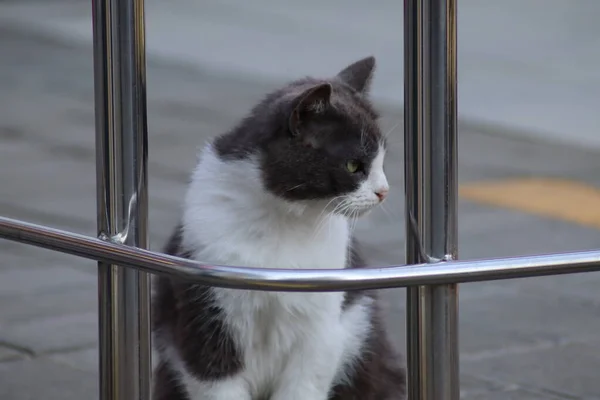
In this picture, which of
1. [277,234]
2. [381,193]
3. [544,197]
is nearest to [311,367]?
[277,234]

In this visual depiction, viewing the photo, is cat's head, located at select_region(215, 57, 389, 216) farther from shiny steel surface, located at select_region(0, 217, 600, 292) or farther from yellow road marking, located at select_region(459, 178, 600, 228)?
yellow road marking, located at select_region(459, 178, 600, 228)

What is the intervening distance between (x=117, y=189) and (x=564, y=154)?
4.10 meters

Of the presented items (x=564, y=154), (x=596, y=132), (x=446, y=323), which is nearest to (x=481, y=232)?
(x=564, y=154)

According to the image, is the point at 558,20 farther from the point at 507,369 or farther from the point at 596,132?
the point at 507,369

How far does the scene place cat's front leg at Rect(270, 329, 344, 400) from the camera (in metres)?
2.49

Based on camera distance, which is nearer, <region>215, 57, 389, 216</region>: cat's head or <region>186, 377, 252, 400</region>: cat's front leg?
<region>215, 57, 389, 216</region>: cat's head

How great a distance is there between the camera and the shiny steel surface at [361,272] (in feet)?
5.45

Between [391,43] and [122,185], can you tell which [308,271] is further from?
[391,43]

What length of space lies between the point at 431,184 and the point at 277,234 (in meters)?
0.75

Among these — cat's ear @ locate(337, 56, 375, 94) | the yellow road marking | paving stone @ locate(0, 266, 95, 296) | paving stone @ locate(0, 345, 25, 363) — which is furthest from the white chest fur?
the yellow road marking

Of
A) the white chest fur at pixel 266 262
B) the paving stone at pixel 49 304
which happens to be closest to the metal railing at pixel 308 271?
the white chest fur at pixel 266 262

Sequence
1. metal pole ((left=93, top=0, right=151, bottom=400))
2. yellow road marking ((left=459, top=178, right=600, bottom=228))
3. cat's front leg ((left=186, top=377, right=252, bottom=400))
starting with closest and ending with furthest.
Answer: metal pole ((left=93, top=0, right=151, bottom=400)) → cat's front leg ((left=186, top=377, right=252, bottom=400)) → yellow road marking ((left=459, top=178, right=600, bottom=228))

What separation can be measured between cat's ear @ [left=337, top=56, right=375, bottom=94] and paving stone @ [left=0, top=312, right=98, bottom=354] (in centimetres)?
135

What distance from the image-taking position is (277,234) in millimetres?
2398
